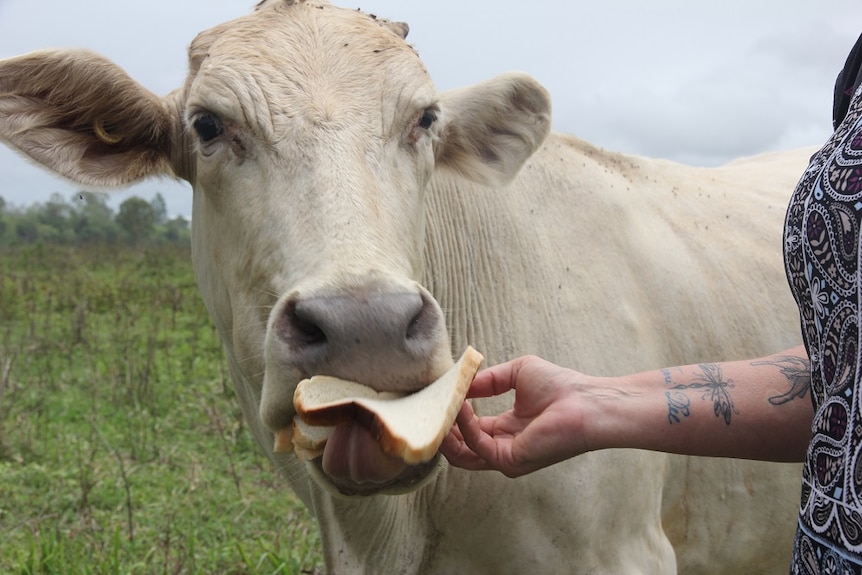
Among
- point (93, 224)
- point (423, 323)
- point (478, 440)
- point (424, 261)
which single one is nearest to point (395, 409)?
point (423, 323)

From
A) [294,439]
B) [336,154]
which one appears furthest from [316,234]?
[294,439]

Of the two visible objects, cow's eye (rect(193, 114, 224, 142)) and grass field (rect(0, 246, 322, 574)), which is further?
grass field (rect(0, 246, 322, 574))

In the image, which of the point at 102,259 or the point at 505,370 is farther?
the point at 102,259

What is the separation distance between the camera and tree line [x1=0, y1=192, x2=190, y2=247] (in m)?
25.5

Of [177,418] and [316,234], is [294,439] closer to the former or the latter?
[316,234]

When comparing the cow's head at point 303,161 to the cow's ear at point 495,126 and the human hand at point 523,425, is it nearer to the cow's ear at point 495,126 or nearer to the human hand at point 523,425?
the cow's ear at point 495,126

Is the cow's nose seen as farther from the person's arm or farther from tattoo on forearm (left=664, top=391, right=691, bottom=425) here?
tattoo on forearm (left=664, top=391, right=691, bottom=425)

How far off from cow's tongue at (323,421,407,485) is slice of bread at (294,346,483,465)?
0.10 ft

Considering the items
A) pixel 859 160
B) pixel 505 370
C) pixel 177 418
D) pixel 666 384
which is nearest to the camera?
pixel 859 160

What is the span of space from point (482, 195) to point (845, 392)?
1.94 m

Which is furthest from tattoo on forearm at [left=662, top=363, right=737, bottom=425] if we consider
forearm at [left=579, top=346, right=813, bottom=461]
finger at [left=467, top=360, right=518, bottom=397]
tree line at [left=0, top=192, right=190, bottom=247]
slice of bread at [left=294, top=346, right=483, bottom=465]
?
tree line at [left=0, top=192, right=190, bottom=247]

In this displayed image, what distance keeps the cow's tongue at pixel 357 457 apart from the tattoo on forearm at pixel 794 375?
0.86 metres

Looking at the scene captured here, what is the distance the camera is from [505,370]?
2088 mm

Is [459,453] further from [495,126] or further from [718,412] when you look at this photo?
[495,126]
